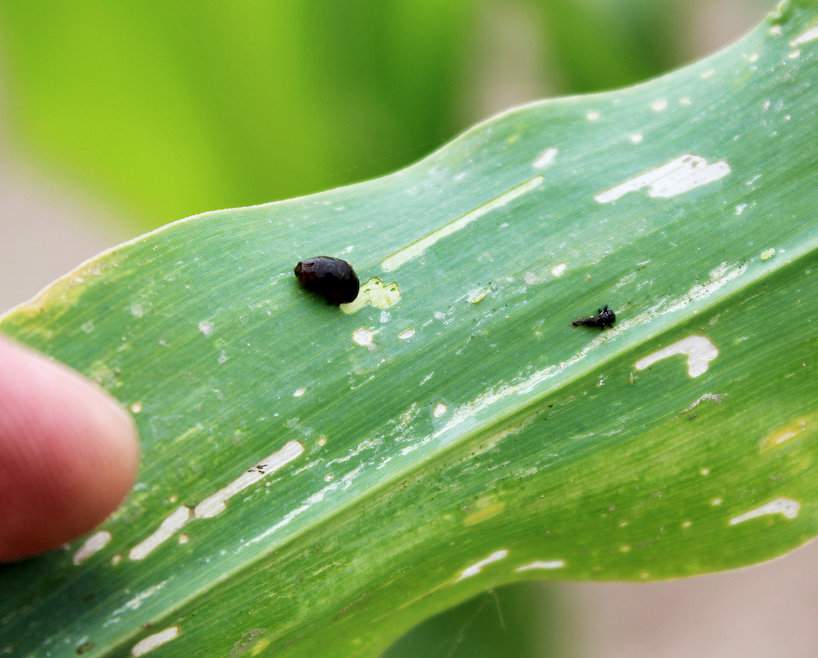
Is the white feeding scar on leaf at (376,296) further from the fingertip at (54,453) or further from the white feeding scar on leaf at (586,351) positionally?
the fingertip at (54,453)

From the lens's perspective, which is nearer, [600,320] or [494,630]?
[600,320]

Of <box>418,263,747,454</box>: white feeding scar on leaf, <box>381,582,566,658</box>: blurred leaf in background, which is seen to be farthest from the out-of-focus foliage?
<box>381,582,566,658</box>: blurred leaf in background

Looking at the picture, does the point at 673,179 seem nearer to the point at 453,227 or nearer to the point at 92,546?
the point at 453,227

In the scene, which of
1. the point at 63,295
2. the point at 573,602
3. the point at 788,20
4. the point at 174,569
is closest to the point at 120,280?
the point at 63,295

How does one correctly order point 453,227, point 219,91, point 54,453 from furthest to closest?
point 219,91 → point 453,227 → point 54,453

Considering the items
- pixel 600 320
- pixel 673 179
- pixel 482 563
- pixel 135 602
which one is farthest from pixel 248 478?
pixel 673 179

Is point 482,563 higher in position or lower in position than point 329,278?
lower

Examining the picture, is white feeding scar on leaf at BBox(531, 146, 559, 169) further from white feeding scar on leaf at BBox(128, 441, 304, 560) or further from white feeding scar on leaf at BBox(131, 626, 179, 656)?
white feeding scar on leaf at BBox(131, 626, 179, 656)

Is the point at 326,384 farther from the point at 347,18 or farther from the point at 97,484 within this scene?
the point at 347,18
